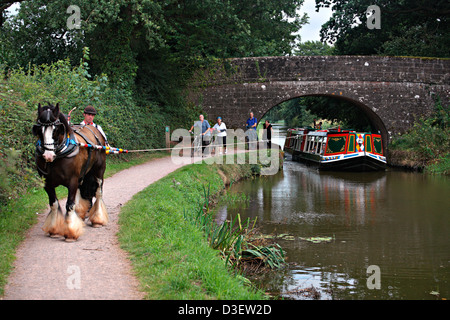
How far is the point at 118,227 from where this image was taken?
674cm

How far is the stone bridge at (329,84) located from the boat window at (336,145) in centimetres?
225

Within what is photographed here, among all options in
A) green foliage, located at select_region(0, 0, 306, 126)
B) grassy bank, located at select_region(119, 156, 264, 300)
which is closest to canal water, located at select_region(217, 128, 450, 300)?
grassy bank, located at select_region(119, 156, 264, 300)

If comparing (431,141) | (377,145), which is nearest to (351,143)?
(377,145)

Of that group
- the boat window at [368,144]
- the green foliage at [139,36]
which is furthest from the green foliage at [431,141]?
the green foliage at [139,36]

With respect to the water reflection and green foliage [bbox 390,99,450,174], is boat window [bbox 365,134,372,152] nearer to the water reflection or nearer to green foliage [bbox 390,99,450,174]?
green foliage [bbox 390,99,450,174]

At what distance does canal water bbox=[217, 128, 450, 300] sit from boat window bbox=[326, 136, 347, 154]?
14.1 feet

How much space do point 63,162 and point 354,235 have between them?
17.1 feet

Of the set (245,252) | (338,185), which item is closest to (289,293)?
(245,252)

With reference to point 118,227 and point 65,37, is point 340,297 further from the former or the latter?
point 65,37

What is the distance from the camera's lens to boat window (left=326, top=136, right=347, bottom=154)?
65.9 ft

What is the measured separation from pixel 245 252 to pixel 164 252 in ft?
5.68

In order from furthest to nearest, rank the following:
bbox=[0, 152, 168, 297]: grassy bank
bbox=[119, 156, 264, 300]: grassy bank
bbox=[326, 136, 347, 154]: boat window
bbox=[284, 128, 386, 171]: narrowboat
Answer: bbox=[326, 136, 347, 154]: boat window < bbox=[284, 128, 386, 171]: narrowboat < bbox=[0, 152, 168, 297]: grassy bank < bbox=[119, 156, 264, 300]: grassy bank

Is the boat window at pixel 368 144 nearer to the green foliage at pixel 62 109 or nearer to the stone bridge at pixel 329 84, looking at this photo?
the stone bridge at pixel 329 84

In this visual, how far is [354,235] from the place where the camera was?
8789 mm
